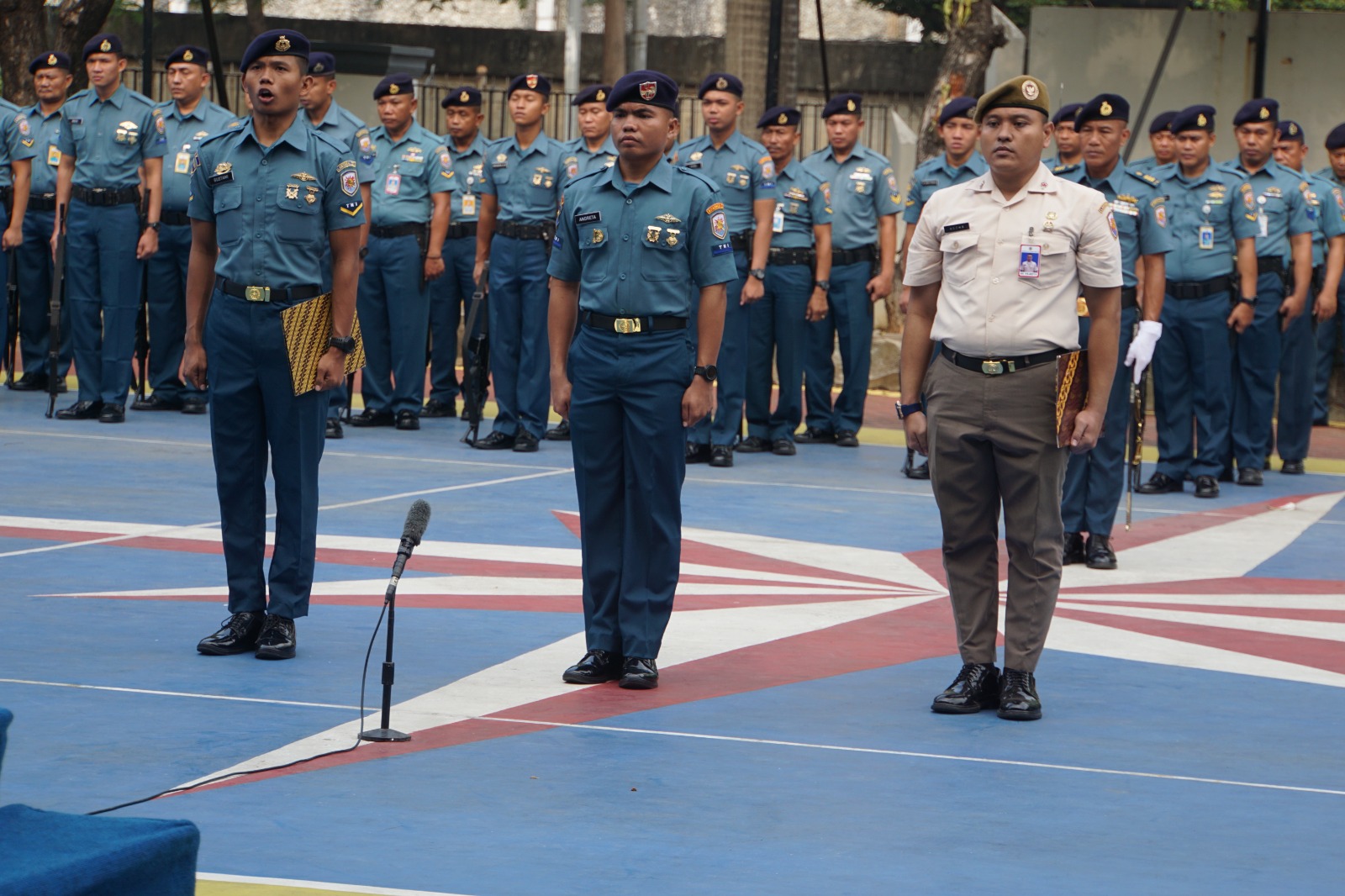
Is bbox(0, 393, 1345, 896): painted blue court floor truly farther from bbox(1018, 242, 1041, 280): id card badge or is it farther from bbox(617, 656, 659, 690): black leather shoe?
bbox(1018, 242, 1041, 280): id card badge

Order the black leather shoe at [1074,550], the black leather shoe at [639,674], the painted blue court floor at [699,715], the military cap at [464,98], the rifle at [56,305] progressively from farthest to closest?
the military cap at [464,98] < the rifle at [56,305] < the black leather shoe at [1074,550] < the black leather shoe at [639,674] < the painted blue court floor at [699,715]

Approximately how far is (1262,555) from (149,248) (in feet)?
23.5

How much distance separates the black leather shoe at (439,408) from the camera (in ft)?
44.9

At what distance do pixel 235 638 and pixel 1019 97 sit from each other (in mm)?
3138

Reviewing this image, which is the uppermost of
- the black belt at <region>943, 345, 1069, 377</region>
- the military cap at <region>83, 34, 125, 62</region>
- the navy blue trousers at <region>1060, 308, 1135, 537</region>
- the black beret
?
the military cap at <region>83, 34, 125, 62</region>

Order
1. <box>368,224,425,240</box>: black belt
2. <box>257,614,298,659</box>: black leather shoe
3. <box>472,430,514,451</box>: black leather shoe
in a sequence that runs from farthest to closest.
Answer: <box>368,224,425,240</box>: black belt → <box>472,430,514,451</box>: black leather shoe → <box>257,614,298,659</box>: black leather shoe

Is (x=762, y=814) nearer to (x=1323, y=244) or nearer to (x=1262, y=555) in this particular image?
(x=1262, y=555)

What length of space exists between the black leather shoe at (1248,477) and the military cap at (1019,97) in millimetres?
6494

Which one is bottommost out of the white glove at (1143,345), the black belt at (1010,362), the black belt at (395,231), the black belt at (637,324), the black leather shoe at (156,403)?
the black leather shoe at (156,403)

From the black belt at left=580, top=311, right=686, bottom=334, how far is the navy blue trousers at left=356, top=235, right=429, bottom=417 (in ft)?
22.3

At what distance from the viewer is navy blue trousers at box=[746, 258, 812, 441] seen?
12.4 meters

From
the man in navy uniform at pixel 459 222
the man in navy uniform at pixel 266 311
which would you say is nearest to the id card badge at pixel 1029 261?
the man in navy uniform at pixel 266 311

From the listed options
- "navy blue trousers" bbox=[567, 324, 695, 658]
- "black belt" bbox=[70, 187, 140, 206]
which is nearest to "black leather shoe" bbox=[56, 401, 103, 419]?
"black belt" bbox=[70, 187, 140, 206]

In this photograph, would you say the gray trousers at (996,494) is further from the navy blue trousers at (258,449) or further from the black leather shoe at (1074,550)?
the black leather shoe at (1074,550)
